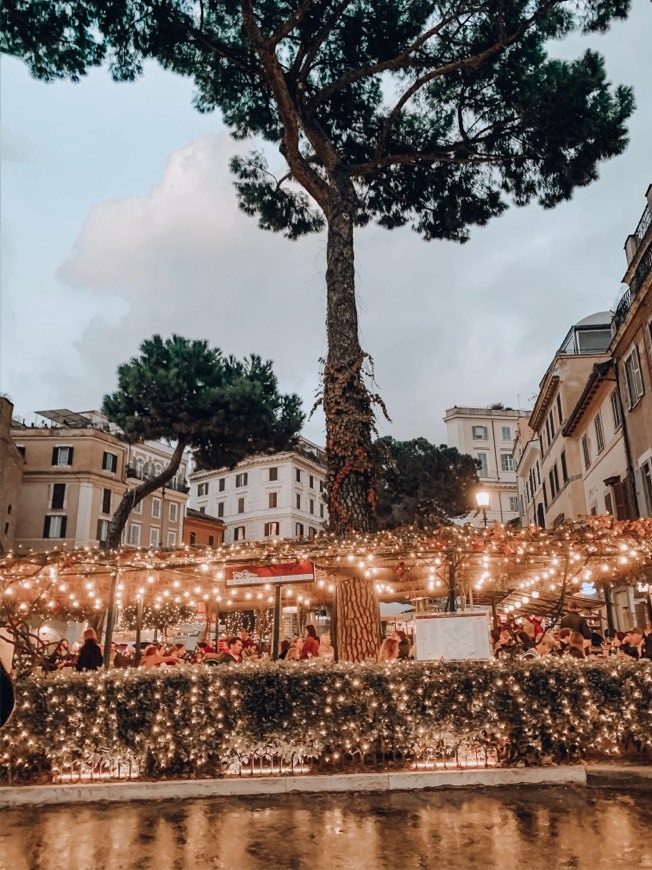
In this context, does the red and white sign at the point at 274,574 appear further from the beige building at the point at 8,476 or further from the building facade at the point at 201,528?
the building facade at the point at 201,528

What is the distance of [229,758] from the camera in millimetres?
7629

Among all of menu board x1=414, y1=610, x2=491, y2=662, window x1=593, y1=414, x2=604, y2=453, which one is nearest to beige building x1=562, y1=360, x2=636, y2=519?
window x1=593, y1=414, x2=604, y2=453

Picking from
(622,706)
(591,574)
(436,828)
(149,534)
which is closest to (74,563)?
(436,828)

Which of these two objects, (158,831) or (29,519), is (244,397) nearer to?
(158,831)

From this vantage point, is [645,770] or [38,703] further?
[38,703]

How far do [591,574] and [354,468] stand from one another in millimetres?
5937

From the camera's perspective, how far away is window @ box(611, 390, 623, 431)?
20.1 m

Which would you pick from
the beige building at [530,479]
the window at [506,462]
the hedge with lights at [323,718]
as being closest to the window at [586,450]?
the beige building at [530,479]

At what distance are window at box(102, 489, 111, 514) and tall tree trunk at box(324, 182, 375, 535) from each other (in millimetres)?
38529

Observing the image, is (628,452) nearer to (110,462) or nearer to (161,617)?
(161,617)

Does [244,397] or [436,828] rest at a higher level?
[244,397]

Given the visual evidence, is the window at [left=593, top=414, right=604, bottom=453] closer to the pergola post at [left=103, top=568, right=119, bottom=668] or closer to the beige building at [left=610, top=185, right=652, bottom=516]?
the beige building at [left=610, top=185, right=652, bottom=516]

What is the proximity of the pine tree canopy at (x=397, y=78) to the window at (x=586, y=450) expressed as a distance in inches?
487

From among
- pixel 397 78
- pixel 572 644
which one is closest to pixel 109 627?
pixel 572 644
